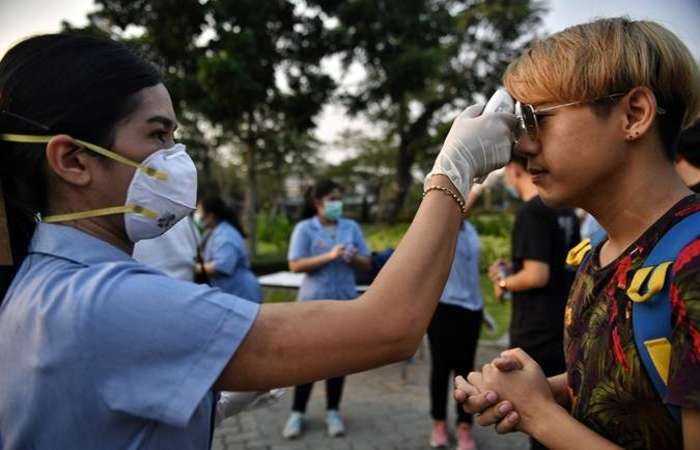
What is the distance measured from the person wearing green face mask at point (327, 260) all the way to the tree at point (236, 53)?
702 cm

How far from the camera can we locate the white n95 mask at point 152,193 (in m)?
1.29

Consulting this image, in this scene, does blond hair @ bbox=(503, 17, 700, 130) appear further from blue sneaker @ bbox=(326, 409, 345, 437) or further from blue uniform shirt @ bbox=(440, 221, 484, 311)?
blue sneaker @ bbox=(326, 409, 345, 437)

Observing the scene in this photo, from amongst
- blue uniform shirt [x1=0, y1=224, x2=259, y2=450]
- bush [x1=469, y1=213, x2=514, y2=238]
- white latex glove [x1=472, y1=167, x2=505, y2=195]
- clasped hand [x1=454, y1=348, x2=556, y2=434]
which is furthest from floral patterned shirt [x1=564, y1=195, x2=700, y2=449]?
bush [x1=469, y1=213, x2=514, y2=238]

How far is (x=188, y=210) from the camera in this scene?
1.47 metres

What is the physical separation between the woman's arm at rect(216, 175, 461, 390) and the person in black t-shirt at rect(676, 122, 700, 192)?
72.5 inches

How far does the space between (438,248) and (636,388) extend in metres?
0.50

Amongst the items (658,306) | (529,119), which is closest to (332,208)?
(529,119)

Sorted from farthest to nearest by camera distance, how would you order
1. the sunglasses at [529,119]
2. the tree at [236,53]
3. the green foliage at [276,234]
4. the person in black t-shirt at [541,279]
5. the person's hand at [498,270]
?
the green foliage at [276,234] → the tree at [236,53] → the person's hand at [498,270] → the person in black t-shirt at [541,279] → the sunglasses at [529,119]

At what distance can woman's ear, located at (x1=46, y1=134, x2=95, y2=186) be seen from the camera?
1.21 metres

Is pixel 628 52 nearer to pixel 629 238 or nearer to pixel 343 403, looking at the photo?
pixel 629 238

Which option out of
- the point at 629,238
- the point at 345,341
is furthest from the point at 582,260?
the point at 345,341

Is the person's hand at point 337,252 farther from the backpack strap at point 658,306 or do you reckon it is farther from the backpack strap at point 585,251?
the backpack strap at point 658,306

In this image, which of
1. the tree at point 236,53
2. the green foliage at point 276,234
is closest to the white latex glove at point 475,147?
the tree at point 236,53

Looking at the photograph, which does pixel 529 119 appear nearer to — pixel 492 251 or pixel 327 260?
pixel 327 260
